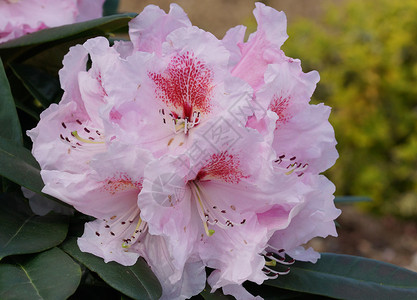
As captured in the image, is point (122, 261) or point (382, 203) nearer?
point (122, 261)

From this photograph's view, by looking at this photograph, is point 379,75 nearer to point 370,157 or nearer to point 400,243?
point 370,157

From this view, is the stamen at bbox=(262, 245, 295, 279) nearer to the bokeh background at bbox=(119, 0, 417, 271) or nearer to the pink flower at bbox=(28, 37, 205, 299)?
the pink flower at bbox=(28, 37, 205, 299)

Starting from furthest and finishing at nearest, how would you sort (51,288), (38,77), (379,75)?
(379,75) → (38,77) → (51,288)

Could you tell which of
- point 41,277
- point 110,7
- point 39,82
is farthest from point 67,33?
point 110,7

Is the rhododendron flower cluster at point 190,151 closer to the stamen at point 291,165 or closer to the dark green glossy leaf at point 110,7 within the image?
the stamen at point 291,165

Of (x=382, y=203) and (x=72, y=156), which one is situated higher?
(x=72, y=156)

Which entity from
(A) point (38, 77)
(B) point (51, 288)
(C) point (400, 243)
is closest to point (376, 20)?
(C) point (400, 243)

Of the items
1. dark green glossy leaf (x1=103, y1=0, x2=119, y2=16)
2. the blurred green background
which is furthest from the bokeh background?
dark green glossy leaf (x1=103, y1=0, x2=119, y2=16)
